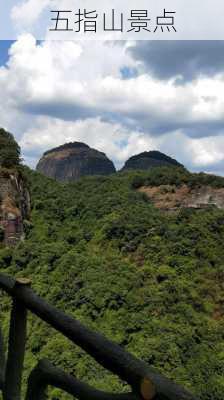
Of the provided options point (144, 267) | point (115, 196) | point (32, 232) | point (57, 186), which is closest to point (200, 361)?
point (144, 267)

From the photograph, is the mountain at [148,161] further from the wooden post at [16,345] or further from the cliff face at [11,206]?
the wooden post at [16,345]

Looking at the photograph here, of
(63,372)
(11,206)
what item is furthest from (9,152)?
(63,372)

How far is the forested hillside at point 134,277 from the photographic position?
2803 cm

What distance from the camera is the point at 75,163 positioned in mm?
118000

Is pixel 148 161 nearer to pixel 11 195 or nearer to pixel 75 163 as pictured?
pixel 75 163

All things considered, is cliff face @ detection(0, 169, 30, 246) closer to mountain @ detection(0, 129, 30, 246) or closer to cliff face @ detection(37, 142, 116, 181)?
mountain @ detection(0, 129, 30, 246)

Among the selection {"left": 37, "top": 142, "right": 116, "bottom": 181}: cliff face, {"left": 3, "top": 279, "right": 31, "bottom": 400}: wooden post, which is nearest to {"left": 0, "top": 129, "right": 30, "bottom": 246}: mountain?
{"left": 3, "top": 279, "right": 31, "bottom": 400}: wooden post

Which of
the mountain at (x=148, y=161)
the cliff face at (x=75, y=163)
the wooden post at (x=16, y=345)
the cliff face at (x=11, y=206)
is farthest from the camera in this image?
the cliff face at (x=75, y=163)

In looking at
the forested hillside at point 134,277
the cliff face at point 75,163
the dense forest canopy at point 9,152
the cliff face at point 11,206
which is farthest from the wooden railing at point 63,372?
the cliff face at point 75,163

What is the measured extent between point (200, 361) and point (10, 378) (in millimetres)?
28916

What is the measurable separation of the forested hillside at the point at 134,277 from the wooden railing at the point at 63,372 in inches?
734

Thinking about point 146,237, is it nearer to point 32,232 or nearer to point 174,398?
point 32,232

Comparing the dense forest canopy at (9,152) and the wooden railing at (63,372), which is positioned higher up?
the dense forest canopy at (9,152)

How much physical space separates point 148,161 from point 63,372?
356ft
